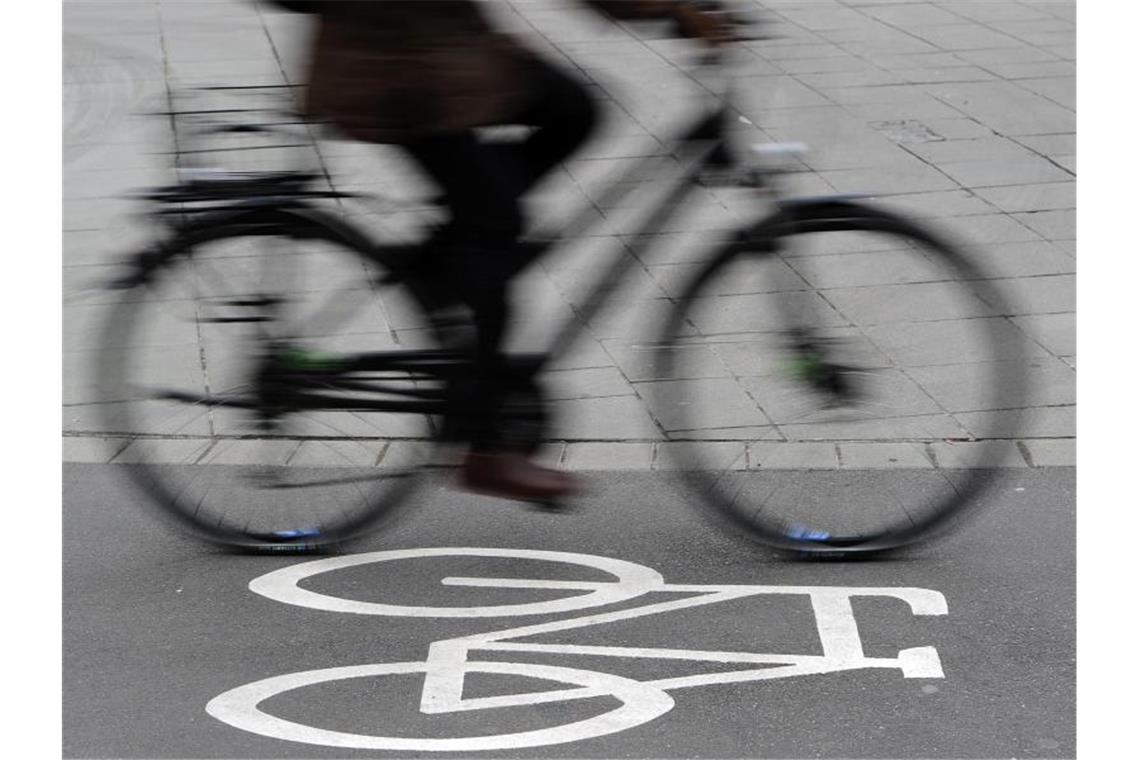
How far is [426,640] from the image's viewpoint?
3979mm

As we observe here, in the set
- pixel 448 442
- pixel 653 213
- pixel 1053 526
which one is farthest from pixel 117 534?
pixel 1053 526

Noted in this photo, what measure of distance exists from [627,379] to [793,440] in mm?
1109

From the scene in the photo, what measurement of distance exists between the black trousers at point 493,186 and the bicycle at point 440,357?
74mm

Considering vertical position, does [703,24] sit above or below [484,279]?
above

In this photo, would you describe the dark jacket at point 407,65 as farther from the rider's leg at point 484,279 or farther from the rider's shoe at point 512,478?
the rider's shoe at point 512,478

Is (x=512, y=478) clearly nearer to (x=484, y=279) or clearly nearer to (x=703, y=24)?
(x=484, y=279)

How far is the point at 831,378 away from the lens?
4.31 meters

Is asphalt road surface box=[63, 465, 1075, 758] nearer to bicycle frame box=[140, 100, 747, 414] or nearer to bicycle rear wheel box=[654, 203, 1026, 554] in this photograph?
bicycle rear wheel box=[654, 203, 1026, 554]

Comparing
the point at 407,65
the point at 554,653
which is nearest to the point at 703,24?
the point at 407,65

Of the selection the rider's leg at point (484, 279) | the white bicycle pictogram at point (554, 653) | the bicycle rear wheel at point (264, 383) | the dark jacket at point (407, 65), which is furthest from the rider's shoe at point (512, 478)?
the dark jacket at point (407, 65)

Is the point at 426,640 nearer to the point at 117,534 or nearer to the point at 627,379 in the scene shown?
the point at 117,534

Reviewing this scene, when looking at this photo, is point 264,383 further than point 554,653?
Yes

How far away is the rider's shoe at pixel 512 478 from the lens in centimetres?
417

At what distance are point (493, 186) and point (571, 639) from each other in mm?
1163
